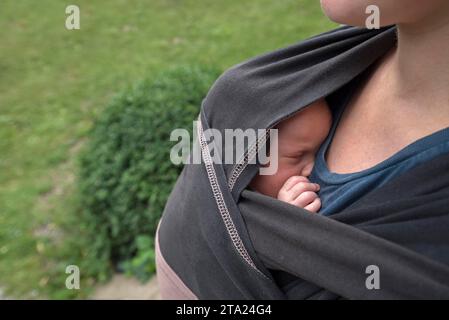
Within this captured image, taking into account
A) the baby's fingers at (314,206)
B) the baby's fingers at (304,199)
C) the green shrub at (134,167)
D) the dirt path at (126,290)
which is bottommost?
the dirt path at (126,290)

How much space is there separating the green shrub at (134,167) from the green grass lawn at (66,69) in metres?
0.28

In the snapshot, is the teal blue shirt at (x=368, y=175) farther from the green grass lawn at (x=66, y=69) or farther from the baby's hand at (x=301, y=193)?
the green grass lawn at (x=66, y=69)

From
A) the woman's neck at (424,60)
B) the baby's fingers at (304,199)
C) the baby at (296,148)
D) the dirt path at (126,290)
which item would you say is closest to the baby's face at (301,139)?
the baby at (296,148)

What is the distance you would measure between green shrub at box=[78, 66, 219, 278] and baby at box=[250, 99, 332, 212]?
1722 millimetres

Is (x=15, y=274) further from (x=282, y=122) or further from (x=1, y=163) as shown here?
(x=282, y=122)

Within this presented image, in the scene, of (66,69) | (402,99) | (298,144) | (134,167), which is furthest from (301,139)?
(66,69)

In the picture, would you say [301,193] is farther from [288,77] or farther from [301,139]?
[288,77]

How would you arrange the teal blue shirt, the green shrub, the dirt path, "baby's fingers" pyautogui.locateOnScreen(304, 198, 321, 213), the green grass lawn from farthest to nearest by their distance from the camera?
the green grass lawn
the dirt path
the green shrub
"baby's fingers" pyautogui.locateOnScreen(304, 198, 321, 213)
the teal blue shirt

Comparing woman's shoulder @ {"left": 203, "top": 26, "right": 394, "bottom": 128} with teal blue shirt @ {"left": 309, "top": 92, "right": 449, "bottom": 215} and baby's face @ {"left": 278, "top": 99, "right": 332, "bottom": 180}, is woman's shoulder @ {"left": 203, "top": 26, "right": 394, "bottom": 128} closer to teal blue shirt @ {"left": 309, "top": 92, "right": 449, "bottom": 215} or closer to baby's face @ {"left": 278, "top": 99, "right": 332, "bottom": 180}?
baby's face @ {"left": 278, "top": 99, "right": 332, "bottom": 180}

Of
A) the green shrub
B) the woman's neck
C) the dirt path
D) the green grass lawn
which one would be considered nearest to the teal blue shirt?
the woman's neck

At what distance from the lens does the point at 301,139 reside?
1.47 meters

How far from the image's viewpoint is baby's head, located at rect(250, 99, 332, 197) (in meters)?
1.46

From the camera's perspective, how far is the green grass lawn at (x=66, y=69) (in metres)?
3.72

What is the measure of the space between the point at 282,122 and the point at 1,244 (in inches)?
113
